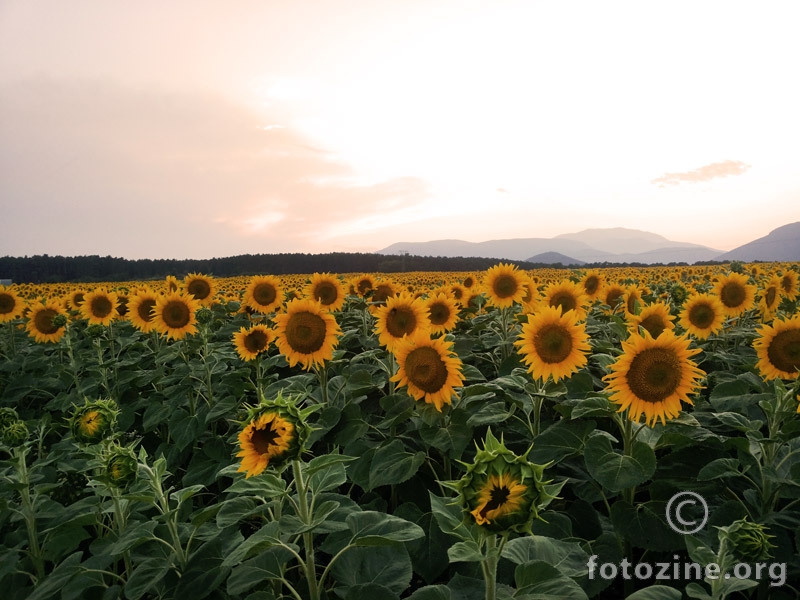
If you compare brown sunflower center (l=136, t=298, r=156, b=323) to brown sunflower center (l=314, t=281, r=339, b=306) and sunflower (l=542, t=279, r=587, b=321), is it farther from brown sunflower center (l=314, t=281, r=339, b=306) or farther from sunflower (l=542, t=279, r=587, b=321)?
sunflower (l=542, t=279, r=587, b=321)

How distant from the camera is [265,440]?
6.57ft

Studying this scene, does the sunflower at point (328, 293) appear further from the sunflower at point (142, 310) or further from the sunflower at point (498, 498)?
the sunflower at point (498, 498)

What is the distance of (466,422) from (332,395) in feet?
5.56

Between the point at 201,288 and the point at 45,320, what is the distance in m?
2.89

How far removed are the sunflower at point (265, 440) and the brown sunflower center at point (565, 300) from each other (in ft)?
15.7

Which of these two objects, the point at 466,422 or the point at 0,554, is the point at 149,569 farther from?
the point at 466,422

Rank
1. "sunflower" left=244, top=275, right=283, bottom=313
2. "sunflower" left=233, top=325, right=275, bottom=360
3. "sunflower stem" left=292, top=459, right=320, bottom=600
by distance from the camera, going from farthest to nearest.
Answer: "sunflower" left=244, top=275, right=283, bottom=313, "sunflower" left=233, top=325, right=275, bottom=360, "sunflower stem" left=292, top=459, right=320, bottom=600

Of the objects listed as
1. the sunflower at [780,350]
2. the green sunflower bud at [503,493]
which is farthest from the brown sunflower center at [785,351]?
the green sunflower bud at [503,493]

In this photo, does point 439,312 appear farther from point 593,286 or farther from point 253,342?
point 593,286

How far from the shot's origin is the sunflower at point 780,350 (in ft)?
13.4

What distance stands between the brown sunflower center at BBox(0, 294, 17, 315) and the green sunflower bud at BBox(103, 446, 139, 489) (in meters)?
8.93

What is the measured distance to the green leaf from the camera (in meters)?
2.61
